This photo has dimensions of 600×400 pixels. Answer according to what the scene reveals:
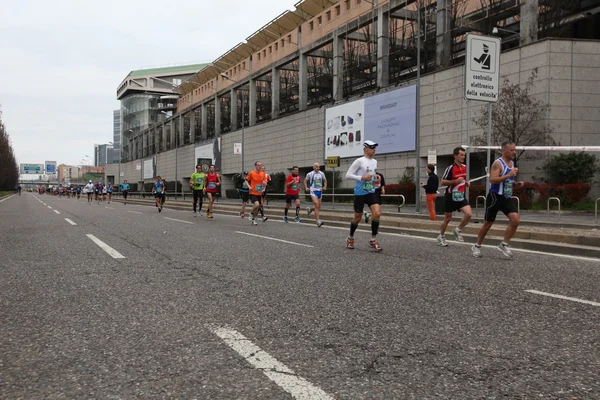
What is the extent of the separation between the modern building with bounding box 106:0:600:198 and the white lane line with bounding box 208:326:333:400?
1231 cm

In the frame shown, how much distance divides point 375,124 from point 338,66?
7608mm

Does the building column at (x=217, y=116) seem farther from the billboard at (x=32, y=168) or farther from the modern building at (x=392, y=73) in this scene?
the billboard at (x=32, y=168)

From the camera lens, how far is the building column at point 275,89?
147ft

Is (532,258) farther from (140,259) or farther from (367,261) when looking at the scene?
(140,259)

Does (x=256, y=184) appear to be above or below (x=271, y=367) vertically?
above

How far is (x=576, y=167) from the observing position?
2103cm

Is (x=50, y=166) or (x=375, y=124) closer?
(x=375, y=124)

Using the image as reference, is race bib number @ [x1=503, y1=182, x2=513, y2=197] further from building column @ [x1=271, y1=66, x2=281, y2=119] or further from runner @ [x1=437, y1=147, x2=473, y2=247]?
building column @ [x1=271, y1=66, x2=281, y2=119]

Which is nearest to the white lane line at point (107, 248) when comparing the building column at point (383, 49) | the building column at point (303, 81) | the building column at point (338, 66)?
the building column at point (383, 49)

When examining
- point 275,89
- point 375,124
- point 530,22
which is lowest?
point 375,124

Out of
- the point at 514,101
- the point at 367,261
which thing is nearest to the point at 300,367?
the point at 367,261

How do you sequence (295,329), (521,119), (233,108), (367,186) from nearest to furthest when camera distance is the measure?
(295,329) < (367,186) < (521,119) < (233,108)

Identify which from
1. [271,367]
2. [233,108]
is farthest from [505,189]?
[233,108]

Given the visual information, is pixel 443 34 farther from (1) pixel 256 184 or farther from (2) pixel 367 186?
(2) pixel 367 186
